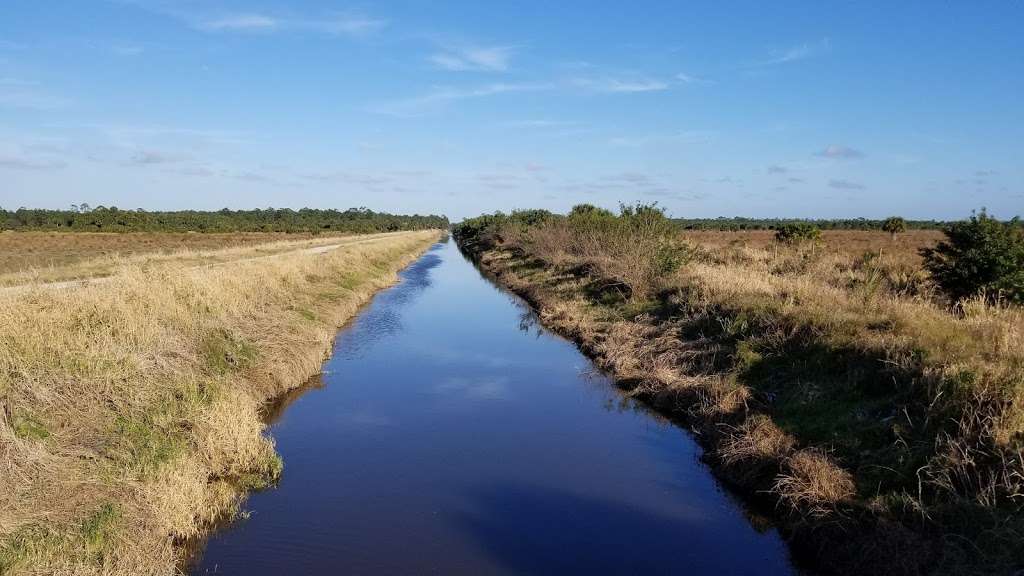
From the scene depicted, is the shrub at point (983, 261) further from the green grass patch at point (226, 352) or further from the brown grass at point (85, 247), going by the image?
the brown grass at point (85, 247)

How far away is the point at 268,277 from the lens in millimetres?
22078

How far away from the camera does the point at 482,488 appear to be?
986 centimetres

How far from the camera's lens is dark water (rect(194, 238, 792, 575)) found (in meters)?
7.82

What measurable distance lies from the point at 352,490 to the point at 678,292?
537 inches

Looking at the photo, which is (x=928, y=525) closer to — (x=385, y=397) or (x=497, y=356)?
(x=385, y=397)

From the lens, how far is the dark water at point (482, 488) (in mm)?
7820

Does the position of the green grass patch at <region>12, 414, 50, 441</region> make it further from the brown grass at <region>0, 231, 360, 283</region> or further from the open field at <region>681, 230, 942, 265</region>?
the brown grass at <region>0, 231, 360, 283</region>

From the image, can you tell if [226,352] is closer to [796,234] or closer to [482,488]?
[482,488]

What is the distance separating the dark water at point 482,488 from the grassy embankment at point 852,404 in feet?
2.57

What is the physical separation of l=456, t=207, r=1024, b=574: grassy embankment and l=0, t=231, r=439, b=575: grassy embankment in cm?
791

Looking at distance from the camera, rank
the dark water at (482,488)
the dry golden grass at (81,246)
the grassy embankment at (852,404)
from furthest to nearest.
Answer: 1. the dry golden grass at (81,246)
2. the dark water at (482,488)
3. the grassy embankment at (852,404)

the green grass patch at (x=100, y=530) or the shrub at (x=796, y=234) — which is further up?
the shrub at (x=796, y=234)

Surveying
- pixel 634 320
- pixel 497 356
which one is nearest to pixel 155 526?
pixel 497 356

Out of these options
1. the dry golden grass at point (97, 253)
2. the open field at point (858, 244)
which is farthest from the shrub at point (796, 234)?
the dry golden grass at point (97, 253)
